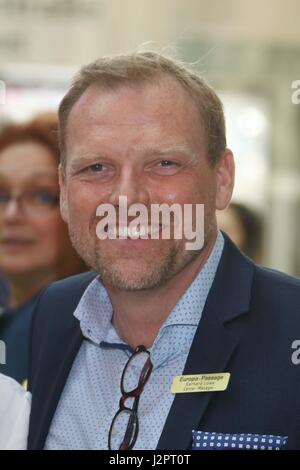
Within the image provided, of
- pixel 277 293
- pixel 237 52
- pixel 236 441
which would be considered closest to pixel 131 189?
pixel 277 293

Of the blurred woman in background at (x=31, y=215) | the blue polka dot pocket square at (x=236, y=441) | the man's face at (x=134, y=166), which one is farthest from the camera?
the blurred woman in background at (x=31, y=215)

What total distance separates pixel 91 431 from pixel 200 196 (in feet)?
1.62

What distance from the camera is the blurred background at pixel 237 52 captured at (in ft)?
11.3

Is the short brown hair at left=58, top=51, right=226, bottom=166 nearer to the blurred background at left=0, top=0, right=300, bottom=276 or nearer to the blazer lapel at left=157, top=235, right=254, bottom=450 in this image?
the blazer lapel at left=157, top=235, right=254, bottom=450

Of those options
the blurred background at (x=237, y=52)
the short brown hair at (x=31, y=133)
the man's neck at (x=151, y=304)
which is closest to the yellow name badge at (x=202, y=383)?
the man's neck at (x=151, y=304)

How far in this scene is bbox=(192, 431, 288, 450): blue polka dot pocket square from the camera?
1.36m

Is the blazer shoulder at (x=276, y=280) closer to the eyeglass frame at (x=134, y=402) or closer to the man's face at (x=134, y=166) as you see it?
the man's face at (x=134, y=166)

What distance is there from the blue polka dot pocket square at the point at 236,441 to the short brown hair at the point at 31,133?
1.07 m

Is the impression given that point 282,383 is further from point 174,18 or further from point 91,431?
point 174,18

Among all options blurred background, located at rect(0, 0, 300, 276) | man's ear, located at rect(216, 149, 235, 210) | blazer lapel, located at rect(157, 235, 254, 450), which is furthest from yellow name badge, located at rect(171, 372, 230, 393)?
blurred background, located at rect(0, 0, 300, 276)

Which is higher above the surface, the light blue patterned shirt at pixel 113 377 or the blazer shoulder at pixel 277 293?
the blazer shoulder at pixel 277 293

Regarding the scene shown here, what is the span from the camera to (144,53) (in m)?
1.57

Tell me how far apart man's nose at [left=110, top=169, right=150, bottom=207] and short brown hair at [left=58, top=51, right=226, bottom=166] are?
0.17 m
